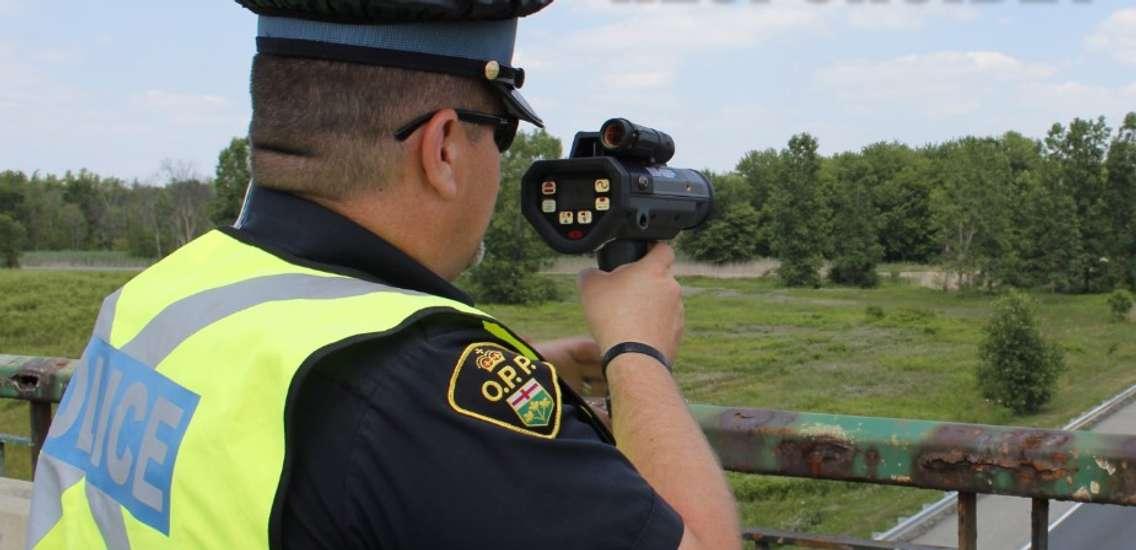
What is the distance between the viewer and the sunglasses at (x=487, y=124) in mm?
1653

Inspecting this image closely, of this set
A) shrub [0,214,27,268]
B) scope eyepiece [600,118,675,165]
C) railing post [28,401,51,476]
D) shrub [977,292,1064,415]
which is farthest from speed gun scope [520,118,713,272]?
shrub [0,214,27,268]

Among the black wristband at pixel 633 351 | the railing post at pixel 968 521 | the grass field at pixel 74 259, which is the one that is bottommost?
the grass field at pixel 74 259

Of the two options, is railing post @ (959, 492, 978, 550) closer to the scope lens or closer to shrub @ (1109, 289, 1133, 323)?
the scope lens

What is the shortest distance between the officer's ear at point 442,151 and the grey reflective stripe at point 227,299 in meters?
0.20

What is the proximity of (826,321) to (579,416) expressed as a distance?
8278cm

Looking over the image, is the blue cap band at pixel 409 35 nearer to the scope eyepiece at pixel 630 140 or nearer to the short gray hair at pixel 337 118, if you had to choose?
the short gray hair at pixel 337 118

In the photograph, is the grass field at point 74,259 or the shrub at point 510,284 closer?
the grass field at point 74,259

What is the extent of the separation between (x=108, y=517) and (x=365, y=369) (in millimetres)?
→ 486

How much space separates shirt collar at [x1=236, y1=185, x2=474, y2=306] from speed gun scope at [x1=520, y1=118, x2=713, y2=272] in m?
0.42

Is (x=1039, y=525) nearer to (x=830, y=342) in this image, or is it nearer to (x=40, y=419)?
(x=40, y=419)

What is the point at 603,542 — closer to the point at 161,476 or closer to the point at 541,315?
the point at 161,476

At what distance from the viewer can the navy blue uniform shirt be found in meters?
1.36

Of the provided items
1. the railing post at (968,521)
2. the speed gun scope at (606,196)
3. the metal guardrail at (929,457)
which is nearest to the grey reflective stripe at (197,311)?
the speed gun scope at (606,196)

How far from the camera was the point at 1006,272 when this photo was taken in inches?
3472
